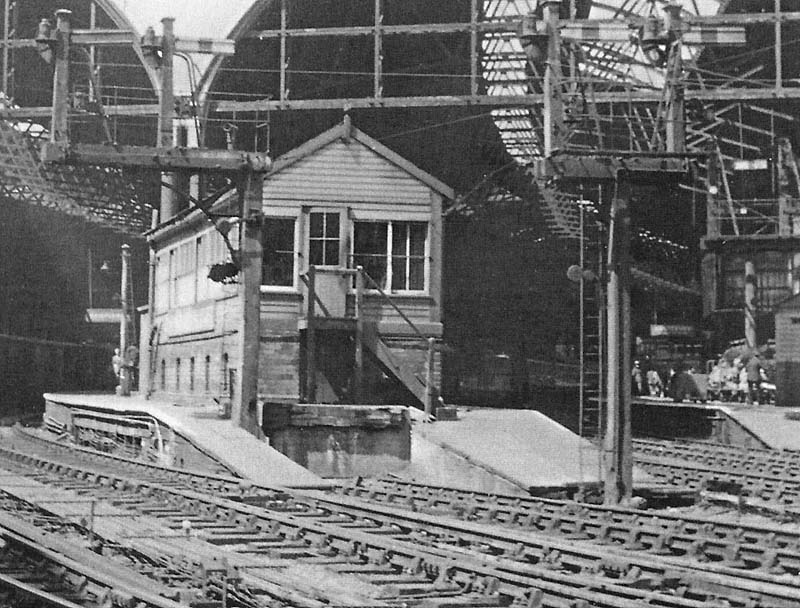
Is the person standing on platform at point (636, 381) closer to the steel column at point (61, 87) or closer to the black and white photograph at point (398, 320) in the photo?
the black and white photograph at point (398, 320)

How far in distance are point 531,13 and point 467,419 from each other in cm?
1563

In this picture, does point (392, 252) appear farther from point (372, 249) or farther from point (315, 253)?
point (315, 253)

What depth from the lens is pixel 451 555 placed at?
11617mm

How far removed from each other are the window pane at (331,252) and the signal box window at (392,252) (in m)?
0.41

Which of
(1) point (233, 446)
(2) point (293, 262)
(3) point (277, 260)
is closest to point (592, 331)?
(2) point (293, 262)

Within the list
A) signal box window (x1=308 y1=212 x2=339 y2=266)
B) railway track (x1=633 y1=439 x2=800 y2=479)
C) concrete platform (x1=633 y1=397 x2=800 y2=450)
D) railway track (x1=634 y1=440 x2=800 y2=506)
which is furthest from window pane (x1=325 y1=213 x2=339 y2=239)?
concrete platform (x1=633 y1=397 x2=800 y2=450)

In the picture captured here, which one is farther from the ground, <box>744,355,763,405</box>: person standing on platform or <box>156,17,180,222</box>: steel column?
<box>156,17,180,222</box>: steel column

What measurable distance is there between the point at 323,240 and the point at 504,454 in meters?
8.59

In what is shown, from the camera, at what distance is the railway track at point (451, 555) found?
991 cm

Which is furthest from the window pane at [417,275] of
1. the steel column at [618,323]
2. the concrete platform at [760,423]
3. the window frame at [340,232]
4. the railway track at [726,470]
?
the steel column at [618,323]

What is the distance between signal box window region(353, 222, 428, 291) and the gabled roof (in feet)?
3.20

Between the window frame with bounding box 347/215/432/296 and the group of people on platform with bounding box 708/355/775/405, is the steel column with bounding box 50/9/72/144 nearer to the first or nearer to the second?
the window frame with bounding box 347/215/432/296

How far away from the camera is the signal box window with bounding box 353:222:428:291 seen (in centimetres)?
2795

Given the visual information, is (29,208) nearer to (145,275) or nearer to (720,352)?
(145,275)
